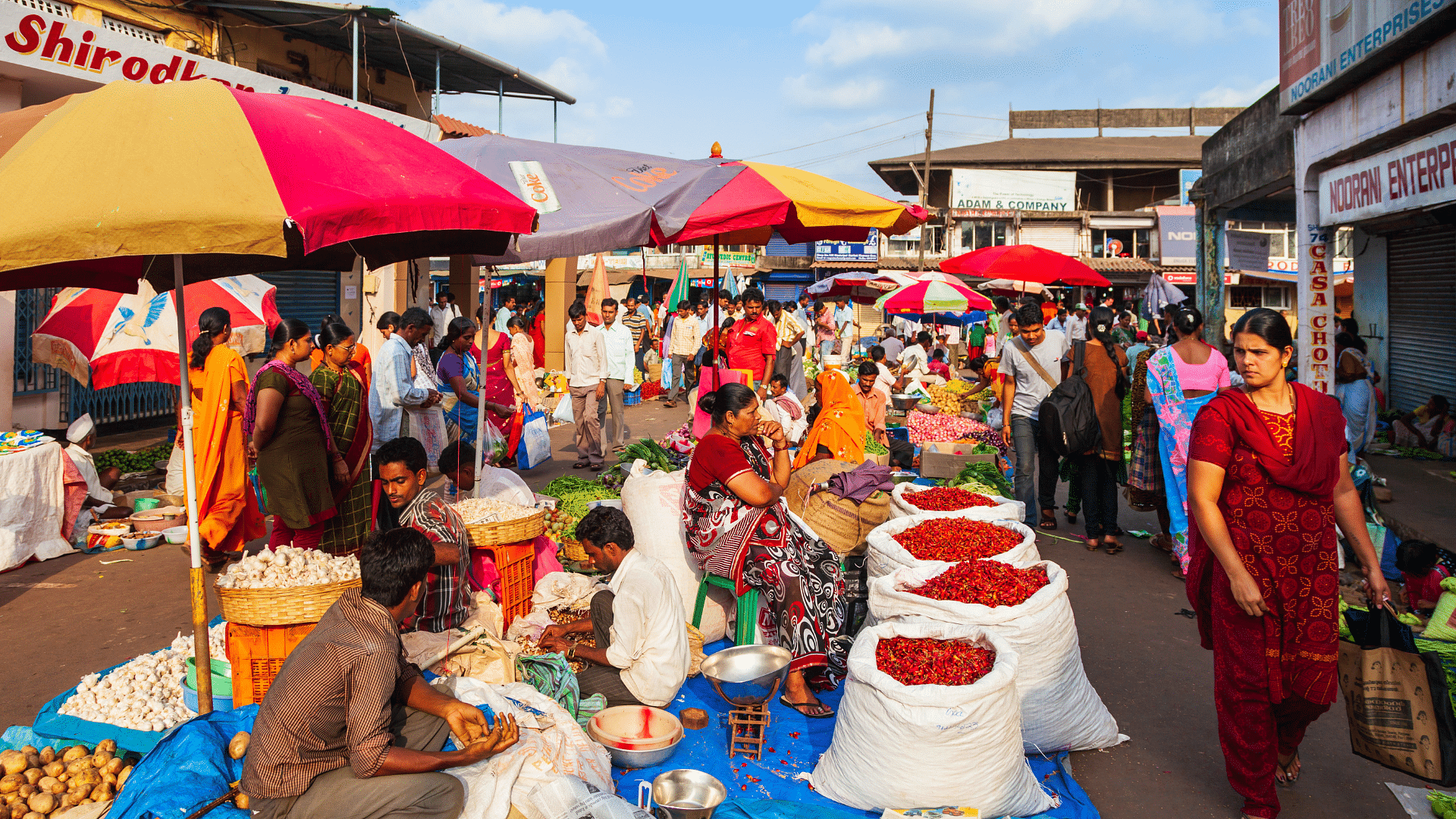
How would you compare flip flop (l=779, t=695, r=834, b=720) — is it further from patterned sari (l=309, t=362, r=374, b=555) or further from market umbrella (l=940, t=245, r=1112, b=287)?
market umbrella (l=940, t=245, r=1112, b=287)

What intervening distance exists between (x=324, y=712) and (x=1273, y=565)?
3.36 meters

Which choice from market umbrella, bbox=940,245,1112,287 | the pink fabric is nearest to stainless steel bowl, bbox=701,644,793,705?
the pink fabric

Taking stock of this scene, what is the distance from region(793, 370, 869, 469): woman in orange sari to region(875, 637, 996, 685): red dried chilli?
A: 12.9 feet

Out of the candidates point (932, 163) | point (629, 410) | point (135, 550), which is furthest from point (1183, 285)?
point (135, 550)

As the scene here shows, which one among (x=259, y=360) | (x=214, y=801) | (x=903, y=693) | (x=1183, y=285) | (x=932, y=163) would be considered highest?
(x=932, y=163)

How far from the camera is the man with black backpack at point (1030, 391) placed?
765cm

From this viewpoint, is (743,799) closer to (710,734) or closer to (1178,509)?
(710,734)

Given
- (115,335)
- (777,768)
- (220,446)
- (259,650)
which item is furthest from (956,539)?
(115,335)

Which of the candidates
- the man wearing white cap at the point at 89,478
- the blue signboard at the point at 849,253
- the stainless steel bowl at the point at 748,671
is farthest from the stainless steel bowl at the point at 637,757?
the blue signboard at the point at 849,253

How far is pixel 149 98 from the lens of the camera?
302cm

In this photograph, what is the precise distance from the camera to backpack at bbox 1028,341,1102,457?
284 inches

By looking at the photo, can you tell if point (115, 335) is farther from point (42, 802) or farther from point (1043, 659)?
point (1043, 659)

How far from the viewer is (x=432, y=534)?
13.9 ft

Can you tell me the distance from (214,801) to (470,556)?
72.2 inches
